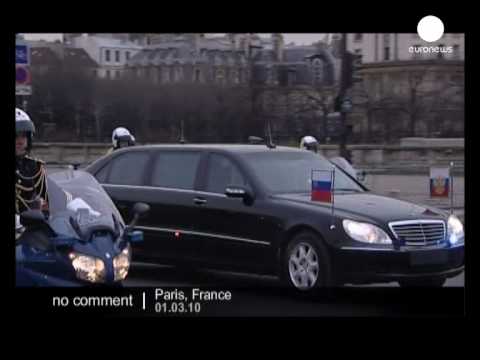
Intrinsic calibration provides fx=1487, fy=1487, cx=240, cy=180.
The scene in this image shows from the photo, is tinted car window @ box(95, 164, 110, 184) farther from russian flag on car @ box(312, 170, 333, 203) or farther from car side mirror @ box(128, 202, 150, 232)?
russian flag on car @ box(312, 170, 333, 203)

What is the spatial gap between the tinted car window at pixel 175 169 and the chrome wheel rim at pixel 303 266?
993 mm

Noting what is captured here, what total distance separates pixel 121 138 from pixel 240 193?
1.00 metres

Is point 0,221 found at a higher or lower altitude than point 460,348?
higher

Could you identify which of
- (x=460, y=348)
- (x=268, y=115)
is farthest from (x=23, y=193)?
(x=460, y=348)

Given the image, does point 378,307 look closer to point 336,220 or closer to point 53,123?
point 336,220

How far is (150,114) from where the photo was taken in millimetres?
11289

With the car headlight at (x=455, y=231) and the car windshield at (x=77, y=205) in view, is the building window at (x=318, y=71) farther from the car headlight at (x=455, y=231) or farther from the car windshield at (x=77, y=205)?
the car windshield at (x=77, y=205)

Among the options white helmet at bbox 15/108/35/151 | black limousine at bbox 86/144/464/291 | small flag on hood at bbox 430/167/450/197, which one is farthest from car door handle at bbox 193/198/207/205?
small flag on hood at bbox 430/167/450/197

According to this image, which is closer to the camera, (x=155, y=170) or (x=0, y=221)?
(x=0, y=221)

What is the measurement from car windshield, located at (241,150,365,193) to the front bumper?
540mm

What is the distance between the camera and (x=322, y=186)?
1131cm

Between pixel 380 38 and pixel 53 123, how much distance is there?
2.54m
